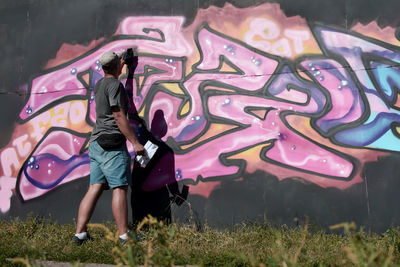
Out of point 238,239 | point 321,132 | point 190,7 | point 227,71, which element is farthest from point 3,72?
point 321,132

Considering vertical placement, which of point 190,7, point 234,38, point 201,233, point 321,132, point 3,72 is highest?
point 190,7

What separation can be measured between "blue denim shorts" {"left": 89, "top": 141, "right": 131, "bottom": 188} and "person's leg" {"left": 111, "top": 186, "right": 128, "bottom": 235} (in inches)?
2.8

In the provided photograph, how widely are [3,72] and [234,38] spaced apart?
2.70m

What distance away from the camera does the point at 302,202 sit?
3.60 m

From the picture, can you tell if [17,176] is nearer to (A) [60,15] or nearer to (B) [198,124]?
(A) [60,15]

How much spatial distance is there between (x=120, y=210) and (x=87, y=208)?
328 millimetres

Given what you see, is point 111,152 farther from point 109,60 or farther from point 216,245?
point 216,245

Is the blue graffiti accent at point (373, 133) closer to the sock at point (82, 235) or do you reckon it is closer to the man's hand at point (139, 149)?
the man's hand at point (139, 149)

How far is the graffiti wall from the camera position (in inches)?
139

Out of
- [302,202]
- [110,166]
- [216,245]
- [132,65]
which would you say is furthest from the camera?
[132,65]

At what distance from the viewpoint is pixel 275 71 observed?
12.4ft

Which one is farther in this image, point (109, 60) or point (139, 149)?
point (109, 60)

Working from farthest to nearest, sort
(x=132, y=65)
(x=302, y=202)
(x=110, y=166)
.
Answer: (x=132, y=65) < (x=302, y=202) < (x=110, y=166)

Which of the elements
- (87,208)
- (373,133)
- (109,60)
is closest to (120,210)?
(87,208)
